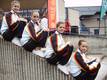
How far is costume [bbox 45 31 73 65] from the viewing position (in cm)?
906

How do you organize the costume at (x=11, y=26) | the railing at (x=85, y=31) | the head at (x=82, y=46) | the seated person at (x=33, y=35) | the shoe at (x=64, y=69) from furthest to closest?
1. the railing at (x=85, y=31)
2. the costume at (x=11, y=26)
3. the seated person at (x=33, y=35)
4. the shoe at (x=64, y=69)
5. the head at (x=82, y=46)

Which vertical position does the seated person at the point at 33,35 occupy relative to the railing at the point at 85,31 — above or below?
above

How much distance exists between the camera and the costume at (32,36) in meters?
9.52

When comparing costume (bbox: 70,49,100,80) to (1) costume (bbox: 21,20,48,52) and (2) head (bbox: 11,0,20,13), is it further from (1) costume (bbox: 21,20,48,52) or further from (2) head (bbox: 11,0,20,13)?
(2) head (bbox: 11,0,20,13)

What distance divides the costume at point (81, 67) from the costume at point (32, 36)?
3.38 feet

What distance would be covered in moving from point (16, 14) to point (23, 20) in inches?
8.0

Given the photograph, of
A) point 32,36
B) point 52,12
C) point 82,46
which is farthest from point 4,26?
point 52,12

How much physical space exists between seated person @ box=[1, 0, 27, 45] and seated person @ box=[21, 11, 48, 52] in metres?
0.29

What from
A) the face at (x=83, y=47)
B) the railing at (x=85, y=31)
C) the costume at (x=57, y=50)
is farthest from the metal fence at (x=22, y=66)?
the railing at (x=85, y=31)

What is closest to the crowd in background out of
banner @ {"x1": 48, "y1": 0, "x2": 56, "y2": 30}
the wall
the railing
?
the wall

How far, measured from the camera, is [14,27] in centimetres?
989

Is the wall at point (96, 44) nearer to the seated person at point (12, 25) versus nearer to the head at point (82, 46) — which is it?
the seated person at point (12, 25)

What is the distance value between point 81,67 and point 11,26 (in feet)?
6.35

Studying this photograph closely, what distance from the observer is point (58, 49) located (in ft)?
29.8
